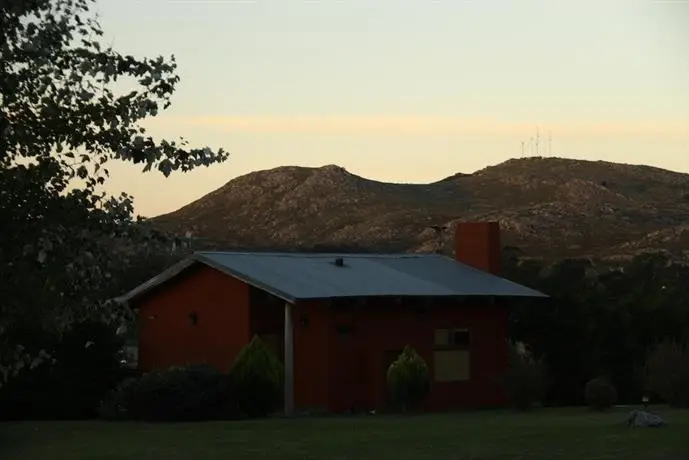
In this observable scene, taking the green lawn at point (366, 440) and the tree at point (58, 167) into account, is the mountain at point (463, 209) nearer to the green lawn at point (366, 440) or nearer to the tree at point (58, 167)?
the green lawn at point (366, 440)

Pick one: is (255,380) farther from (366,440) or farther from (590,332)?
(590,332)

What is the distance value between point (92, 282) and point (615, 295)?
127 feet

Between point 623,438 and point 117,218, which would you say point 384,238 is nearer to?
point 623,438

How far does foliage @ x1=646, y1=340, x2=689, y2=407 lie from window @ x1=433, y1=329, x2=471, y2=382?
7.23 m

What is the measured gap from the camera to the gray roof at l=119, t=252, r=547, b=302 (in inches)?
1343

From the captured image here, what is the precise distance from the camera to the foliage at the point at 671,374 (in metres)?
29.3

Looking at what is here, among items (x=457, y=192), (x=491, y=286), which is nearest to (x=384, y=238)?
(x=457, y=192)

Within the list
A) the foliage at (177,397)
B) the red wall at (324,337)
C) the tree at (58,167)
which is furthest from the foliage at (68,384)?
the tree at (58,167)

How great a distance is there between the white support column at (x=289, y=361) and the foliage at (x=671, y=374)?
356 inches

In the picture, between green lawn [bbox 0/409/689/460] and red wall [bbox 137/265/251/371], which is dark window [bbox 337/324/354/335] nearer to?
red wall [bbox 137/265/251/371]

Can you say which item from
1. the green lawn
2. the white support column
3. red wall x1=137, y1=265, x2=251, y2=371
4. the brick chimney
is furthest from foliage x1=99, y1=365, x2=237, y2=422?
the brick chimney

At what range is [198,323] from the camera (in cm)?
3628

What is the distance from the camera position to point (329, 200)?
351ft

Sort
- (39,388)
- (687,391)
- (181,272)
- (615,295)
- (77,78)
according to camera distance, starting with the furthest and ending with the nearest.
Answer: (615,295) < (181,272) < (39,388) < (687,391) < (77,78)
